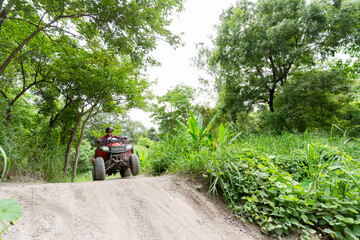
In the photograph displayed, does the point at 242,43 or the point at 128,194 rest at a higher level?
the point at 242,43

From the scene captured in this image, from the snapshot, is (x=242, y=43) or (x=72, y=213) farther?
(x=242, y=43)

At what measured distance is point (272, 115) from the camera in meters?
8.26

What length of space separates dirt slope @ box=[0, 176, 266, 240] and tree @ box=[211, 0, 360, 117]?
7.99 m

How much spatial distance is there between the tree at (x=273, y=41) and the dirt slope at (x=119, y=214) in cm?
799

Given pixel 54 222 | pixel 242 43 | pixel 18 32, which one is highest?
pixel 242 43

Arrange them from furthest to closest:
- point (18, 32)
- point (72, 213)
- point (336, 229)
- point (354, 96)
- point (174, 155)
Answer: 1. point (354, 96)
2. point (18, 32)
3. point (174, 155)
4. point (336, 229)
5. point (72, 213)

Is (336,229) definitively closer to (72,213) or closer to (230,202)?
(230,202)

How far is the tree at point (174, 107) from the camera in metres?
12.0

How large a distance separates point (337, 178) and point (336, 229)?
0.54 meters

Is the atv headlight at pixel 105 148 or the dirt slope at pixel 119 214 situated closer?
the dirt slope at pixel 119 214

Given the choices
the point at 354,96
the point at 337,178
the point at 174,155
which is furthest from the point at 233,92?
the point at 337,178

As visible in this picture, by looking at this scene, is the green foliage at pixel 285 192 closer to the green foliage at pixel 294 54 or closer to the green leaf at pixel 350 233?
the green leaf at pixel 350 233

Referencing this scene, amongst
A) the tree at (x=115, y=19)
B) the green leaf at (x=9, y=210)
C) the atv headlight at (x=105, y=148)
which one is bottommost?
the atv headlight at (x=105, y=148)

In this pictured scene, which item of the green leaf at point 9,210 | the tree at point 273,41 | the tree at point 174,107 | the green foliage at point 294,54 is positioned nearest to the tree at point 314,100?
the green foliage at point 294,54
